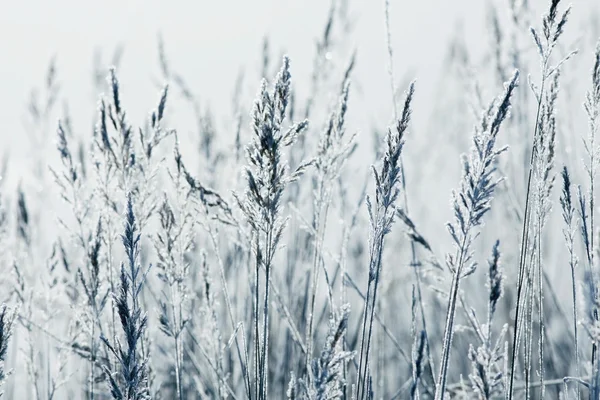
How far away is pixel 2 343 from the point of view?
135 centimetres

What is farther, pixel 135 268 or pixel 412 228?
pixel 412 228

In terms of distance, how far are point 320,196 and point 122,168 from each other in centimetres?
53

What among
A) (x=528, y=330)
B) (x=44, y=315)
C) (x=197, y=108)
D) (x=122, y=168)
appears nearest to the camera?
(x=528, y=330)

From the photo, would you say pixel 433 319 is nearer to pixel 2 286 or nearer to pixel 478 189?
pixel 2 286

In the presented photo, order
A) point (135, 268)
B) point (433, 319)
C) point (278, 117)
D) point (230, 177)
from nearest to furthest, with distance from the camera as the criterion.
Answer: point (278, 117)
point (135, 268)
point (230, 177)
point (433, 319)

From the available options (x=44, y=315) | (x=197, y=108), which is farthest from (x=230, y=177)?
(x=44, y=315)

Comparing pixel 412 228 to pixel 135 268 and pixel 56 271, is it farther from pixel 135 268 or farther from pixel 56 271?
pixel 56 271

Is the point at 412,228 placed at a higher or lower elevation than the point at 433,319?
higher

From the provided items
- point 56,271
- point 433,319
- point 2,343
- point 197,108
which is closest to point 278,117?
point 2,343

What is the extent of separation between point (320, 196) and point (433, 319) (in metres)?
2.12

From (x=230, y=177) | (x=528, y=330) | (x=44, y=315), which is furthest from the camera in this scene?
(x=230, y=177)

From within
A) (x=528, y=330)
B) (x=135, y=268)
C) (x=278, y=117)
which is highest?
(x=278, y=117)

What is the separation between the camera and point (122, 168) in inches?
66.1

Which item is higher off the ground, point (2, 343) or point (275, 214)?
point (275, 214)
